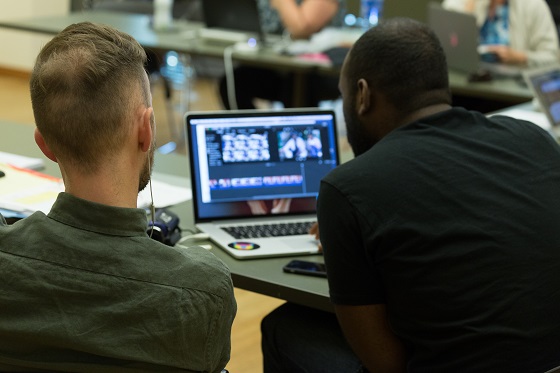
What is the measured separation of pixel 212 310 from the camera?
4.58 feet

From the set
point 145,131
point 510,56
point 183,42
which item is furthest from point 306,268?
point 183,42

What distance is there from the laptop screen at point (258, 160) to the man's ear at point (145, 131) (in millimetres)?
998

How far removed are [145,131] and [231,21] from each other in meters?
4.04

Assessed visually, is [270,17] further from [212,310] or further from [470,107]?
[212,310]

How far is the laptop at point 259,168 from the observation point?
8.11 feet

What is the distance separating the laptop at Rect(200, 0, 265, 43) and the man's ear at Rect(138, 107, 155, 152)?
12.2ft

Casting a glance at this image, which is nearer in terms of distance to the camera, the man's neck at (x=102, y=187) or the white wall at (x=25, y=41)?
the man's neck at (x=102, y=187)

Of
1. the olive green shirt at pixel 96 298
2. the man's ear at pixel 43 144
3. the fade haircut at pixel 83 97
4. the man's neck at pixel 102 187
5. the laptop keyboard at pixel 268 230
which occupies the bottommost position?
the laptop keyboard at pixel 268 230

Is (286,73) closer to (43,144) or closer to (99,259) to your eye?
(43,144)

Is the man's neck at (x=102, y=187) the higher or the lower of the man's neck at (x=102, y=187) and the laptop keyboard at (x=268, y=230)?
the higher

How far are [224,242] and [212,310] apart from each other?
937mm

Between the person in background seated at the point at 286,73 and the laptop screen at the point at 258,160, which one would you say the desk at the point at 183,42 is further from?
the laptop screen at the point at 258,160


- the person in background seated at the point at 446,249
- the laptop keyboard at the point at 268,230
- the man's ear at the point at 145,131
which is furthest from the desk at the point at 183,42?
the man's ear at the point at 145,131

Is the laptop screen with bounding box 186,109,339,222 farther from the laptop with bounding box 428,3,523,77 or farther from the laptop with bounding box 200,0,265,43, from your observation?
the laptop with bounding box 200,0,265,43
